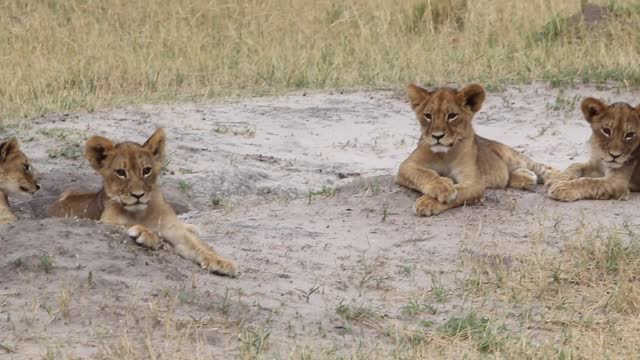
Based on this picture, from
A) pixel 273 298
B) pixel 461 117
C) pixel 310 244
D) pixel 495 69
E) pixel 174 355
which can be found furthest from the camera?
pixel 495 69

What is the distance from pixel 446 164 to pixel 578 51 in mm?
4404

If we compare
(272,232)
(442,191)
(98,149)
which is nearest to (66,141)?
(272,232)

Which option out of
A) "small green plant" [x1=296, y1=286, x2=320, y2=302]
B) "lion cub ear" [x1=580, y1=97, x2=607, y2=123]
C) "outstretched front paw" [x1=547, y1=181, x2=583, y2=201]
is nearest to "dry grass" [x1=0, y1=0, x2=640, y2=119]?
"lion cub ear" [x1=580, y1=97, x2=607, y2=123]

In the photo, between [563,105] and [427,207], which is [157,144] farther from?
[563,105]

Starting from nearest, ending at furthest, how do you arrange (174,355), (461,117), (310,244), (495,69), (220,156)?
(174,355) < (310,244) < (461,117) < (220,156) < (495,69)

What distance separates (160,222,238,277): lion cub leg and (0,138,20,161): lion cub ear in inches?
61.8

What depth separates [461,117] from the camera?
8.40 metres

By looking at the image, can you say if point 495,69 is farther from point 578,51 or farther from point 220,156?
point 220,156

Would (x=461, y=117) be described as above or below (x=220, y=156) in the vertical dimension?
above

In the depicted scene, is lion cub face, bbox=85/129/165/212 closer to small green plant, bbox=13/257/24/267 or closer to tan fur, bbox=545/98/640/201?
small green plant, bbox=13/257/24/267

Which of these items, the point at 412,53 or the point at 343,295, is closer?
the point at 343,295

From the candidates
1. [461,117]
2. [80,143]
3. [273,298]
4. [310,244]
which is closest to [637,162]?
[461,117]

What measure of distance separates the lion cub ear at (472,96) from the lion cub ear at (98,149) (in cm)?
218

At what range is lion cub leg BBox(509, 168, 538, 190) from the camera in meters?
8.91
